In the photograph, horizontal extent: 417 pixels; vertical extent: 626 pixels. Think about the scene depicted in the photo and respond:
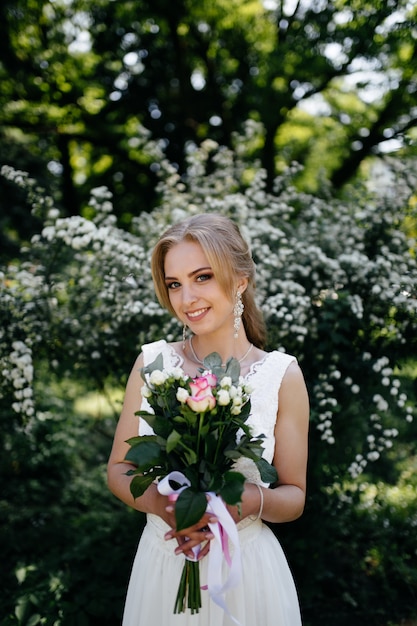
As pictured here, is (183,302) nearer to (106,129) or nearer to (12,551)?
(12,551)

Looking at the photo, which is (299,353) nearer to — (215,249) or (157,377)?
(215,249)

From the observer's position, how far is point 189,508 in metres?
1.64

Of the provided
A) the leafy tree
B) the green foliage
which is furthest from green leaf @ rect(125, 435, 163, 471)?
the leafy tree

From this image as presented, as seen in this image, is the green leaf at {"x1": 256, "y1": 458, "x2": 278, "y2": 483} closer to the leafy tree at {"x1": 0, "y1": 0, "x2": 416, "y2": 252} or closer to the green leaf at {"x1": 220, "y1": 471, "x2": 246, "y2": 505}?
the green leaf at {"x1": 220, "y1": 471, "x2": 246, "y2": 505}

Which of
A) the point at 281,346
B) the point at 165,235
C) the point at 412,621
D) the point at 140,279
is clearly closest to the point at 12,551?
the point at 140,279

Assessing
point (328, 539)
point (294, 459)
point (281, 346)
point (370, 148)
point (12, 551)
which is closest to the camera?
point (294, 459)

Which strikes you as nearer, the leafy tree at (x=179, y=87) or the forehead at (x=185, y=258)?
the forehead at (x=185, y=258)

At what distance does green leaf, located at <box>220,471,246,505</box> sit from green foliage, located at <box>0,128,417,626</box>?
1607 mm

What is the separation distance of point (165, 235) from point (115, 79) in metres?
6.87

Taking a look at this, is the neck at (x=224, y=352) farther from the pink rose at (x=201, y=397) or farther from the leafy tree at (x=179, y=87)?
the leafy tree at (x=179, y=87)

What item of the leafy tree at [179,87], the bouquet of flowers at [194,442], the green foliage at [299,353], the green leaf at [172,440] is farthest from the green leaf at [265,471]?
the leafy tree at [179,87]

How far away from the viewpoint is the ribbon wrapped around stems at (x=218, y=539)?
171 centimetres

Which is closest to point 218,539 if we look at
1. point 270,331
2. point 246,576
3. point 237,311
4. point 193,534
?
point 193,534

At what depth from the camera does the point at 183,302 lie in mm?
2141
